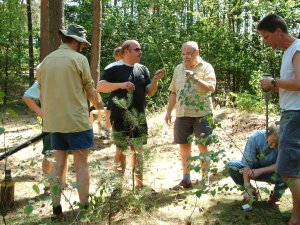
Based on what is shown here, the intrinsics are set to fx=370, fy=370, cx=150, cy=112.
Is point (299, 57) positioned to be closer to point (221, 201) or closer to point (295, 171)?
point (295, 171)

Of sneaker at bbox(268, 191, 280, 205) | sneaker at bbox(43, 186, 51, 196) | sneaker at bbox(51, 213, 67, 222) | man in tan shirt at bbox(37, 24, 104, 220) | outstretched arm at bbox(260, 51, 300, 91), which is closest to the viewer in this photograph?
outstretched arm at bbox(260, 51, 300, 91)

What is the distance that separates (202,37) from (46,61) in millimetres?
11279

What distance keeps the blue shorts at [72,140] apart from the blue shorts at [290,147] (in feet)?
5.69

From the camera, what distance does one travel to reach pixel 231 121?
7980 millimetres

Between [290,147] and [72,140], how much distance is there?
6.25ft

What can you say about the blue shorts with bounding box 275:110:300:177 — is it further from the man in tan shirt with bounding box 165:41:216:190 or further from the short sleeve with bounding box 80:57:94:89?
the short sleeve with bounding box 80:57:94:89

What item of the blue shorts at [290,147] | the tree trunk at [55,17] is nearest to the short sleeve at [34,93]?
the blue shorts at [290,147]

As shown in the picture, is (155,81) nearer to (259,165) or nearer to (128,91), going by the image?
(128,91)

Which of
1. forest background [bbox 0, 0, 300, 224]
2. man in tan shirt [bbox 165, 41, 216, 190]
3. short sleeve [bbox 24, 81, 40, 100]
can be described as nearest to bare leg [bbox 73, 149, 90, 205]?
short sleeve [bbox 24, 81, 40, 100]

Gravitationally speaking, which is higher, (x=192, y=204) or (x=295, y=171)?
(x=295, y=171)

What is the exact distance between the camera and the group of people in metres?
2.90

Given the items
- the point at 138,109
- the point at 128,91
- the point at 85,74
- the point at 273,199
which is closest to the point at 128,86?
the point at 128,91

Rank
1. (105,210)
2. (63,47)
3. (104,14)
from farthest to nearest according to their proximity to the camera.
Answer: (104,14) → (63,47) → (105,210)

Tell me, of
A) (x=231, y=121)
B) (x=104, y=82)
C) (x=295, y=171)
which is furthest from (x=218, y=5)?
(x=295, y=171)
